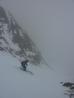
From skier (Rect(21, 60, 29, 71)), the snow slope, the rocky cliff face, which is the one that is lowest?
the snow slope

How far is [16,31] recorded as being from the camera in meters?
2.80

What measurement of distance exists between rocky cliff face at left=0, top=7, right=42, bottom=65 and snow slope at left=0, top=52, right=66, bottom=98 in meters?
0.09

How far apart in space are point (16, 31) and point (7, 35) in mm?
110

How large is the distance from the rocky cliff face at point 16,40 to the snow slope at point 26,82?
94 millimetres

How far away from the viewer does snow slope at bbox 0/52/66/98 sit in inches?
107

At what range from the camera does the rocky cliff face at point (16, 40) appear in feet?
9.11

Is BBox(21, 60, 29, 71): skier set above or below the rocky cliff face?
below

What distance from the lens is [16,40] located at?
2.80 metres

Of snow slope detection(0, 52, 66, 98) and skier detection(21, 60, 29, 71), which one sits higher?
skier detection(21, 60, 29, 71)

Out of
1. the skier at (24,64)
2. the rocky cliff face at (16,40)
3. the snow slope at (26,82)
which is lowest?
the snow slope at (26,82)

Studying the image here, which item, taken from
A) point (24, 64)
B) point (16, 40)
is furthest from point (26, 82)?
point (16, 40)

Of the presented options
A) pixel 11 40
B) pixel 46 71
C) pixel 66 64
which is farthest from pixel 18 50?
pixel 66 64

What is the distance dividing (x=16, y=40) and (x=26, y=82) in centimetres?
48

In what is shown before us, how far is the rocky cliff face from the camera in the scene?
278cm
